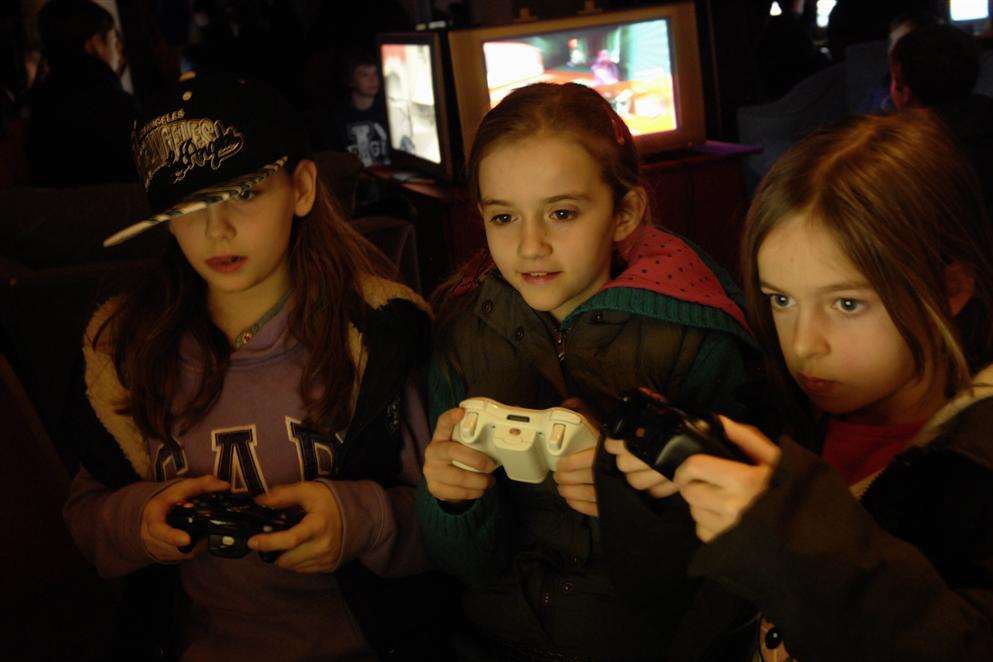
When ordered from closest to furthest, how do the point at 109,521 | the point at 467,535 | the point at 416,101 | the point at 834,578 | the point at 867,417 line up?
1. the point at 834,578
2. the point at 867,417
3. the point at 467,535
4. the point at 109,521
5. the point at 416,101

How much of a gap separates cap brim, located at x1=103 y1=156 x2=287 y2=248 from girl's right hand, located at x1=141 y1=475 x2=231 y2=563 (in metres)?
0.38

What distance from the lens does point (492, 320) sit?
5.01 feet

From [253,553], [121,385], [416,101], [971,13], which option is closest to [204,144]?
[121,385]

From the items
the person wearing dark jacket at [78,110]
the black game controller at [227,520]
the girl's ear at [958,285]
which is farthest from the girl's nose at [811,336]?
the person wearing dark jacket at [78,110]

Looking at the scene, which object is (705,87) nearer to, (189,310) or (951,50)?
(951,50)

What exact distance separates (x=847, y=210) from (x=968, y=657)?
51 cm

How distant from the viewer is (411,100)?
13.6 ft

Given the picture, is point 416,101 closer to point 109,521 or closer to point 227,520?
point 109,521

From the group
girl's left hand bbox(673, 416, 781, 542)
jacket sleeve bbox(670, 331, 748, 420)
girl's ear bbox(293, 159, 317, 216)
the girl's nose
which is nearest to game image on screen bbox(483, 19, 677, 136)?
girl's ear bbox(293, 159, 317, 216)

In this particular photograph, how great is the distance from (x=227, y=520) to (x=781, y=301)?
2.64 feet

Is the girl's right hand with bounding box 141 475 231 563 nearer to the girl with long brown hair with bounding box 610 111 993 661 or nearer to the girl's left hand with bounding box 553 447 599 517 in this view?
the girl's left hand with bounding box 553 447 599 517

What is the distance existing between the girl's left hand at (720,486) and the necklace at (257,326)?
2.87ft

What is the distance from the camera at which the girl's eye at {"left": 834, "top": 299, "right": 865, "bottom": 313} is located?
1.15 m

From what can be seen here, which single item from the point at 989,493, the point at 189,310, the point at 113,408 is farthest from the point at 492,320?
the point at 989,493
